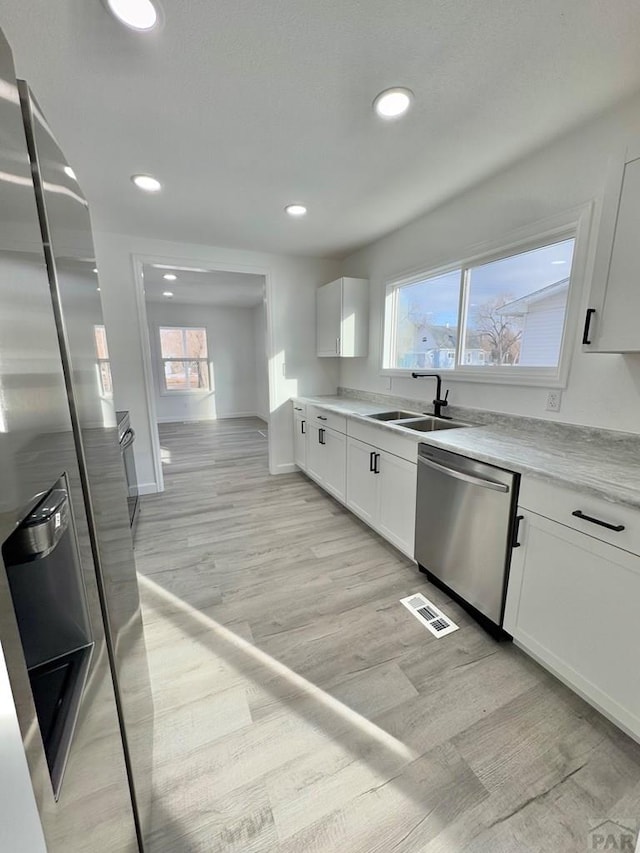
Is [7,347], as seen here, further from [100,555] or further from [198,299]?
[198,299]

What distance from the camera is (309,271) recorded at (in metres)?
4.01

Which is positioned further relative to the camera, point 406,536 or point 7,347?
point 406,536

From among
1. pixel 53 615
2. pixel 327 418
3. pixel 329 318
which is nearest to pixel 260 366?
pixel 329 318

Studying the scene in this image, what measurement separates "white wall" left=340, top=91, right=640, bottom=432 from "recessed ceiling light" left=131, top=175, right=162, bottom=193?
203cm

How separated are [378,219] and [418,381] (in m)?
1.43

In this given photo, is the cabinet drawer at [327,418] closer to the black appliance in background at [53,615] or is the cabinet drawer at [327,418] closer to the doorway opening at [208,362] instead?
the black appliance in background at [53,615]

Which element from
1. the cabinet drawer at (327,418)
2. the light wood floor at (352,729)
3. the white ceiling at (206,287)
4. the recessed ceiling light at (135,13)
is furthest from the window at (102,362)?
the white ceiling at (206,287)

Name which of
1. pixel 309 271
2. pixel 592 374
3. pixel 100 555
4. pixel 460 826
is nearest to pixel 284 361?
pixel 309 271

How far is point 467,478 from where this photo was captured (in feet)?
5.76

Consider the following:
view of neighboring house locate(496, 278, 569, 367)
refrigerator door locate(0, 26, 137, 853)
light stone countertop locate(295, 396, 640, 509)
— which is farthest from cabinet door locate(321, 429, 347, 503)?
refrigerator door locate(0, 26, 137, 853)

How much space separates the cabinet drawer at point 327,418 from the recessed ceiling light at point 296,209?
5.43 ft

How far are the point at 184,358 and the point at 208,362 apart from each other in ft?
1.64

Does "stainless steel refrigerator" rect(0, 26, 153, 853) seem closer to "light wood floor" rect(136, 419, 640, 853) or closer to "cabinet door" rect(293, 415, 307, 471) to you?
"light wood floor" rect(136, 419, 640, 853)

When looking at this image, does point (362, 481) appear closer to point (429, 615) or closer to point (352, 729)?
point (429, 615)
